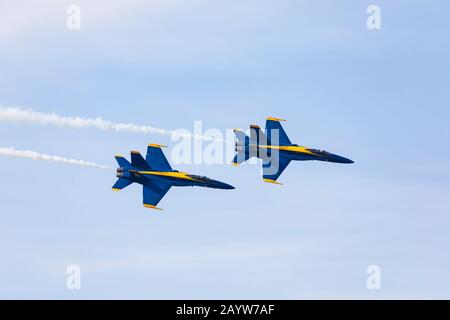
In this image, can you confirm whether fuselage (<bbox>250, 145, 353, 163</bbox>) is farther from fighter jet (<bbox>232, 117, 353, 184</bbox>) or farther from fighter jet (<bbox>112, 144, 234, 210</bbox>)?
fighter jet (<bbox>112, 144, 234, 210</bbox>)

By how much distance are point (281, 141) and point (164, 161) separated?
15352 mm

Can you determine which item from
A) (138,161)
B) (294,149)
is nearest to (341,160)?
(294,149)

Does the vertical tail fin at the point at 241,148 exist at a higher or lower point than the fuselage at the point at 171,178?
higher

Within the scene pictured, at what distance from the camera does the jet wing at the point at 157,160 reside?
13125cm

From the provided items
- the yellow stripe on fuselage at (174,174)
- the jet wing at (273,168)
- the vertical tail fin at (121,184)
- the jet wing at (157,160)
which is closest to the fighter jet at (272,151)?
the jet wing at (273,168)

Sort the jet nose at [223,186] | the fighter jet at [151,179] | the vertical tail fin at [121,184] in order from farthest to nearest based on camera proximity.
Answer: the jet nose at [223,186]
the fighter jet at [151,179]
the vertical tail fin at [121,184]

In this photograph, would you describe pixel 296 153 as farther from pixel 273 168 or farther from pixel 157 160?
pixel 157 160

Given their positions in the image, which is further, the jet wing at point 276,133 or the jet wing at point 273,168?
the jet wing at point 276,133

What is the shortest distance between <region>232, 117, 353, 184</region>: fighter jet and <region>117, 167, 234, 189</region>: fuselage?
13.5ft

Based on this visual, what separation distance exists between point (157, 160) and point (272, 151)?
576 inches

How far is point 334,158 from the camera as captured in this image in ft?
453

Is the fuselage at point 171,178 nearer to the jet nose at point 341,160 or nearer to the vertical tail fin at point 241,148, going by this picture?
the vertical tail fin at point 241,148
